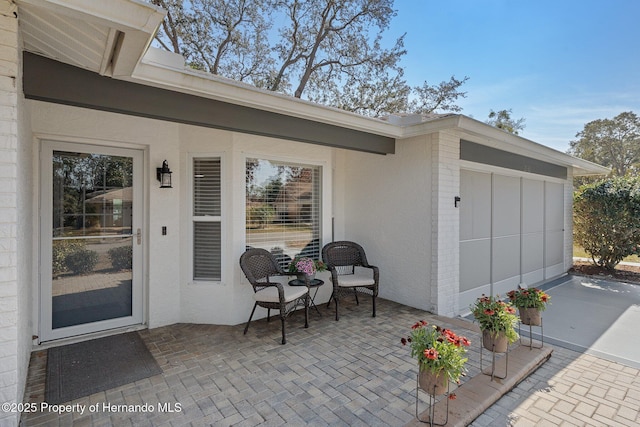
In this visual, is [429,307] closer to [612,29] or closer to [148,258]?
[148,258]

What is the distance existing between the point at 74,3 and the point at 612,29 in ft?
39.9

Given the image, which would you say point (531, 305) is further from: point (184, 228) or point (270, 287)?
point (184, 228)

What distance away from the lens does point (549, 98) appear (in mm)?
13188

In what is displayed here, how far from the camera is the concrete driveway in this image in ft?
12.3

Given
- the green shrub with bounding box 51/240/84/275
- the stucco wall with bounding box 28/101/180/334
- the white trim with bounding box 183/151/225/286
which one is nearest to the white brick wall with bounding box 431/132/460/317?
the white trim with bounding box 183/151/225/286

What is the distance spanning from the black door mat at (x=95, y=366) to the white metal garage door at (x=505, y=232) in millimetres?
4612

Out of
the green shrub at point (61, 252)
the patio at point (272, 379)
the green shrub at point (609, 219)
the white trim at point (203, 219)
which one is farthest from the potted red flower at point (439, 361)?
the green shrub at point (609, 219)

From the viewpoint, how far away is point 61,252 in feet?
12.2

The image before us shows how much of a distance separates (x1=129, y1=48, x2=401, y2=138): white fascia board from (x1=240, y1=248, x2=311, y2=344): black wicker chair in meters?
1.96

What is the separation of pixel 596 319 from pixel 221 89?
5952 mm

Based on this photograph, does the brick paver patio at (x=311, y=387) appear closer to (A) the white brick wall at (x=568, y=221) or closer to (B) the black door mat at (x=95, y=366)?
(B) the black door mat at (x=95, y=366)

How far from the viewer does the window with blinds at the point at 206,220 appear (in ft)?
14.6

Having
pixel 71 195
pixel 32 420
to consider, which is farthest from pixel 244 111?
pixel 32 420

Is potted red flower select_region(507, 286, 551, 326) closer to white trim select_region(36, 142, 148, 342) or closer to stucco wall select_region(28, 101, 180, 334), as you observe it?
stucco wall select_region(28, 101, 180, 334)
